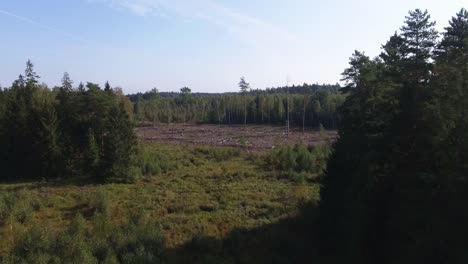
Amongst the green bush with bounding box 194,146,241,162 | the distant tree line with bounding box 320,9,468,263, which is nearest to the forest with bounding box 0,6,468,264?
the distant tree line with bounding box 320,9,468,263

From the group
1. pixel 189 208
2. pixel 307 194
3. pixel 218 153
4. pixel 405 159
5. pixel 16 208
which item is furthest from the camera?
pixel 218 153

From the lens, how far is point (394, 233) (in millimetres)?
16141

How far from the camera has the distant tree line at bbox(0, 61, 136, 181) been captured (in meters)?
36.2

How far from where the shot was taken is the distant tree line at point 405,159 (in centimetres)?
1325

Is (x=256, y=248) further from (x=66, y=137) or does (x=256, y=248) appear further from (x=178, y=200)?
(x=66, y=137)

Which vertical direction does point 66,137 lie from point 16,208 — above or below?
above

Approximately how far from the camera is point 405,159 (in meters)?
16.1

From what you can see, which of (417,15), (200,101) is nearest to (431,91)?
(417,15)

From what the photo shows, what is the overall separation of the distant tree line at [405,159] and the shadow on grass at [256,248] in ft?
3.57

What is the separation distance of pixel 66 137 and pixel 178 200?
16.5 m

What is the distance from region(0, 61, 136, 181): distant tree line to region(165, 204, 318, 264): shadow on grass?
17661 mm

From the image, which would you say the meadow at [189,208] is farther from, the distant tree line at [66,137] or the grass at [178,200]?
the distant tree line at [66,137]

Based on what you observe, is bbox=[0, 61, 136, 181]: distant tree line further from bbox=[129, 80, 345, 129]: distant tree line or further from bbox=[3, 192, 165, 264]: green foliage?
bbox=[129, 80, 345, 129]: distant tree line

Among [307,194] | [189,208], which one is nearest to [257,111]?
[307,194]
